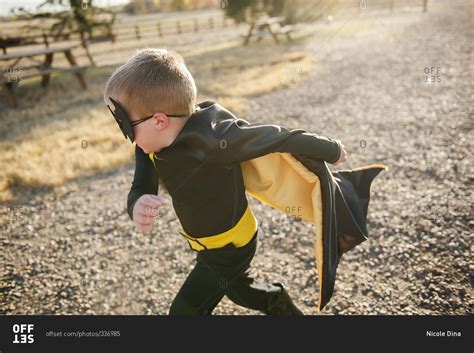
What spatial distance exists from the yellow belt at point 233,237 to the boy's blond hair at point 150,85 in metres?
0.76

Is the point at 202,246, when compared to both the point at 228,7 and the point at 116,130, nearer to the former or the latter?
the point at 116,130

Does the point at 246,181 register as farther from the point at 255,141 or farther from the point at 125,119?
the point at 125,119

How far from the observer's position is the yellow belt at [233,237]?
220 centimetres

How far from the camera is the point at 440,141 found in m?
5.83

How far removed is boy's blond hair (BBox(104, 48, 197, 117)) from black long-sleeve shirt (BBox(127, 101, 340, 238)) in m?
0.13

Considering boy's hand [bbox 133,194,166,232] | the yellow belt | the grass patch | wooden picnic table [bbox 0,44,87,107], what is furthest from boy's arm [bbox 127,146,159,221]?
wooden picnic table [bbox 0,44,87,107]

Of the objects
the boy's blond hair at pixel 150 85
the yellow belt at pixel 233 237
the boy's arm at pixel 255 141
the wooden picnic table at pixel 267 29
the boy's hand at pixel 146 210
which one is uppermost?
the wooden picnic table at pixel 267 29

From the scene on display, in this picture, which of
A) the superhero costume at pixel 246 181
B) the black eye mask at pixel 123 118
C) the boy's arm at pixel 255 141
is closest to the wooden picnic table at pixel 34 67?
the black eye mask at pixel 123 118

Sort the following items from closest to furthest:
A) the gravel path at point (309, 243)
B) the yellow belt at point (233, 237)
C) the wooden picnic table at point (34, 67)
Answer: the yellow belt at point (233, 237) < the gravel path at point (309, 243) < the wooden picnic table at point (34, 67)

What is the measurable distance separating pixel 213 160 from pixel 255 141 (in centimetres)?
24

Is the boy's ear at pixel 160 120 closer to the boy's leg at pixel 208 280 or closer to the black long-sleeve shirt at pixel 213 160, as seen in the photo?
Answer: the black long-sleeve shirt at pixel 213 160

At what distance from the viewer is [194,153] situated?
1.92 metres

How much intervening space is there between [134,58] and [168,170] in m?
0.61

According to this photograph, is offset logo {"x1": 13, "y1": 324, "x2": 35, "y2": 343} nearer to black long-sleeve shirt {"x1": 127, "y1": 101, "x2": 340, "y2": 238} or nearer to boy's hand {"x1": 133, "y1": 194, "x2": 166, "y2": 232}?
black long-sleeve shirt {"x1": 127, "y1": 101, "x2": 340, "y2": 238}
